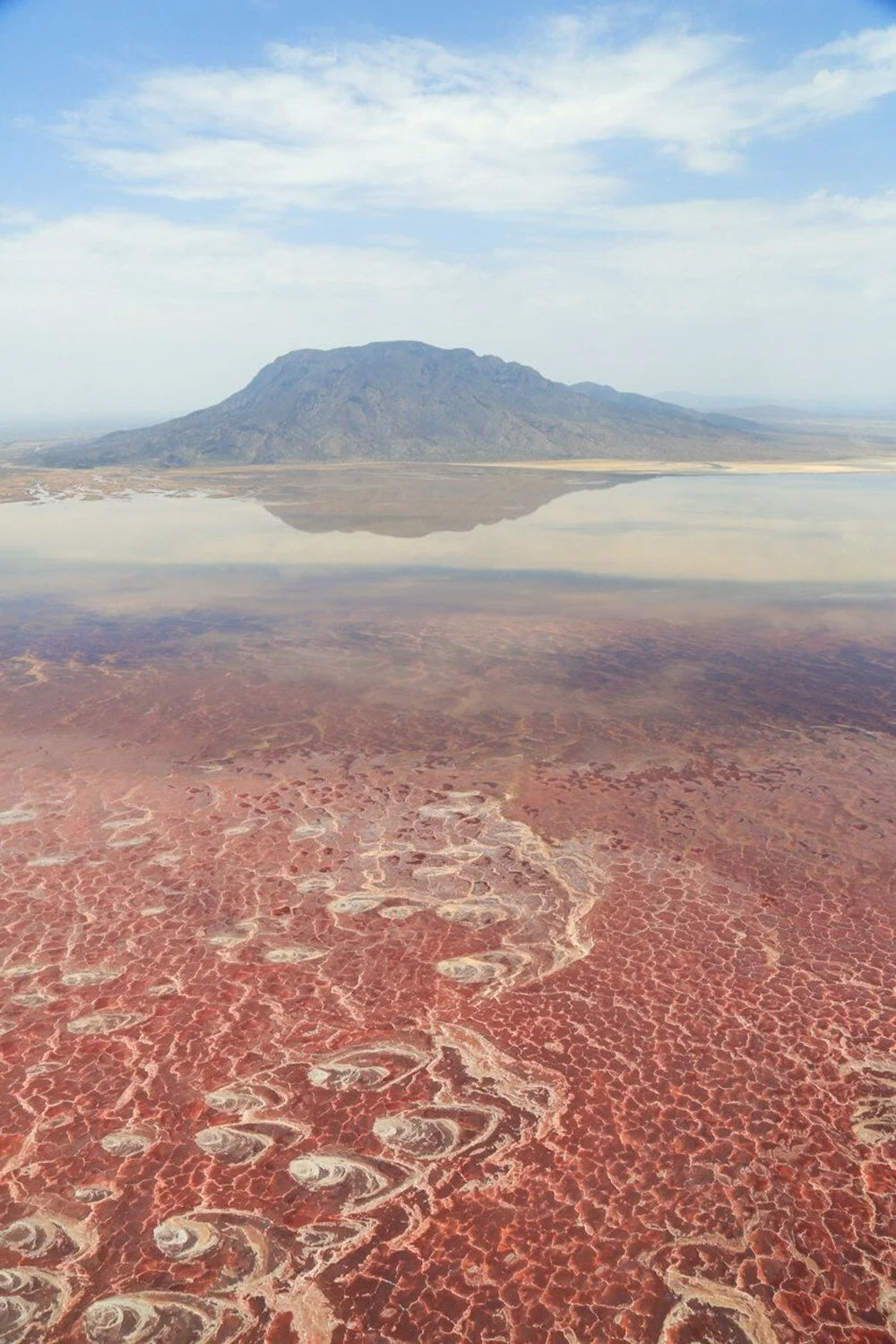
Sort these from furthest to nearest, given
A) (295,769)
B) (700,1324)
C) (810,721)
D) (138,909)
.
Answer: (810,721) → (295,769) → (138,909) → (700,1324)

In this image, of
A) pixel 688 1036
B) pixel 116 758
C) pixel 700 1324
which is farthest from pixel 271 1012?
pixel 116 758

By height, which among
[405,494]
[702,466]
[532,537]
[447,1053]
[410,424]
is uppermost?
[410,424]

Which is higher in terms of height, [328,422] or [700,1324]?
[328,422]

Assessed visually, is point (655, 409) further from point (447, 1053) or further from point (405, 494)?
point (447, 1053)

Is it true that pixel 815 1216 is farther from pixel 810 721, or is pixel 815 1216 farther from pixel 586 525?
pixel 586 525

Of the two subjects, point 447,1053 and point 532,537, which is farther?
point 532,537

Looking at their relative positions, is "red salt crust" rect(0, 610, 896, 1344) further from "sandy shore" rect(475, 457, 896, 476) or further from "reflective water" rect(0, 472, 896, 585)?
"sandy shore" rect(475, 457, 896, 476)

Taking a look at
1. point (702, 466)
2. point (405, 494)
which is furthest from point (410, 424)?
point (405, 494)

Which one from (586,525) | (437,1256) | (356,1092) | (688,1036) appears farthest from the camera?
(586,525)
